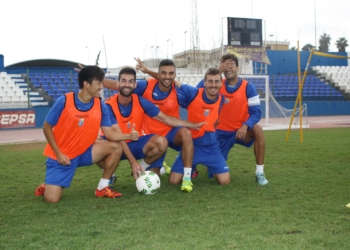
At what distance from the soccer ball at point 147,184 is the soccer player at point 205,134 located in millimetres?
807

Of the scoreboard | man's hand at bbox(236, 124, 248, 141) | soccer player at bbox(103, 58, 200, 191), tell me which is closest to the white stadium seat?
the scoreboard

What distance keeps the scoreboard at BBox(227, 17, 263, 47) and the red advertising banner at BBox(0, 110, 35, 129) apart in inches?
521

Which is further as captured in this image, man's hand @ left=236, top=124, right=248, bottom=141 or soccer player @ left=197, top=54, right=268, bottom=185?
soccer player @ left=197, top=54, right=268, bottom=185

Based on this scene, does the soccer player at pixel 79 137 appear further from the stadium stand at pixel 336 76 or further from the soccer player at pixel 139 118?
the stadium stand at pixel 336 76

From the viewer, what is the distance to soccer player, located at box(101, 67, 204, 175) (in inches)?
245

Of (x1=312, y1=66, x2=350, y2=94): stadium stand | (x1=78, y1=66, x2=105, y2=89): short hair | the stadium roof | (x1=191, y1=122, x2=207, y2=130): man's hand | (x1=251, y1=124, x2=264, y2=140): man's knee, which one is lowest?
(x1=251, y1=124, x2=264, y2=140): man's knee

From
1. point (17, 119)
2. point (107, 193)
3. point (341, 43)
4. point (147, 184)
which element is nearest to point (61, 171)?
point (107, 193)

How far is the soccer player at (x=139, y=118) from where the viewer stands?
245 inches

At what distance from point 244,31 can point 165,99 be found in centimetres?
2357

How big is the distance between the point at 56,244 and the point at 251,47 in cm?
2706

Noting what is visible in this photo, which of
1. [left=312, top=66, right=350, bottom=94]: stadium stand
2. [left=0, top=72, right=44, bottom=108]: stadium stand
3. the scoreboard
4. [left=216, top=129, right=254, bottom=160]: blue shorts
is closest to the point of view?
[left=216, top=129, right=254, bottom=160]: blue shorts

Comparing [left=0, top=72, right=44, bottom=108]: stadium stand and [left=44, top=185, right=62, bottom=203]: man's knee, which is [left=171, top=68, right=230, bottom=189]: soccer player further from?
[left=0, top=72, right=44, bottom=108]: stadium stand

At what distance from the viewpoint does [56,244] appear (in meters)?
3.66

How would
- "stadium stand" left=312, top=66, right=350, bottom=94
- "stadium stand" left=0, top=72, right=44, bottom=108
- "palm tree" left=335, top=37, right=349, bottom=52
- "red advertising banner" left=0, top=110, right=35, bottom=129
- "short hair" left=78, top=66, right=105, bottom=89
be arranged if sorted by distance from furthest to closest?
"palm tree" left=335, top=37, right=349, bottom=52
"stadium stand" left=312, top=66, right=350, bottom=94
"stadium stand" left=0, top=72, right=44, bottom=108
"red advertising banner" left=0, top=110, right=35, bottom=129
"short hair" left=78, top=66, right=105, bottom=89
